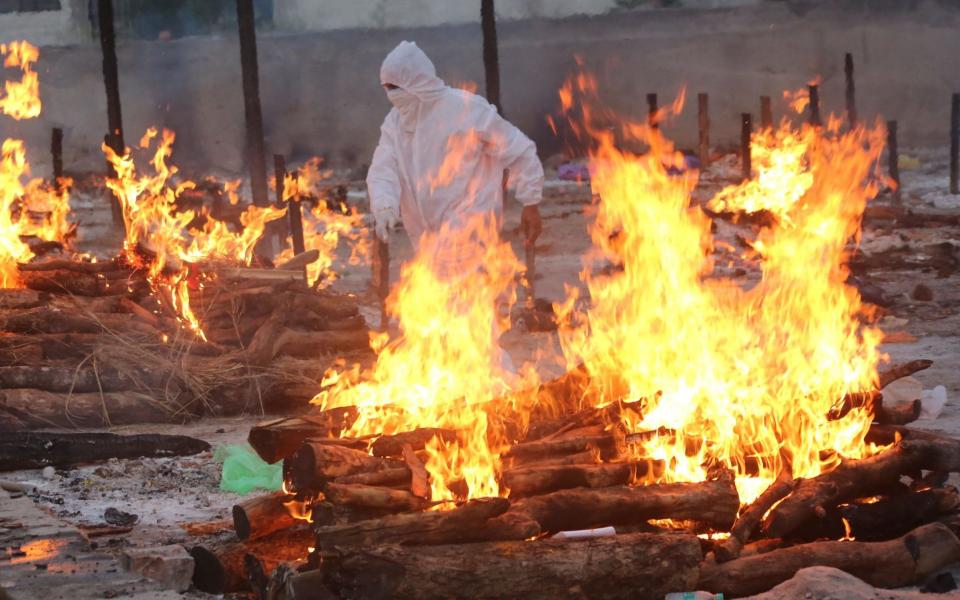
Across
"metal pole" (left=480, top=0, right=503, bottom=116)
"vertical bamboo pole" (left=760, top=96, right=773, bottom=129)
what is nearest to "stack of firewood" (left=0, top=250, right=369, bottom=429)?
"metal pole" (left=480, top=0, right=503, bottom=116)

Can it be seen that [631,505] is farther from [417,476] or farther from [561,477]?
[417,476]

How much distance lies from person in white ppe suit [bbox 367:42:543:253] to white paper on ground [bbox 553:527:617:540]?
4.66 metres

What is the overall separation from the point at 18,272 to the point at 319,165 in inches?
570

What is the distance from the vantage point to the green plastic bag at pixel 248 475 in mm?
7129

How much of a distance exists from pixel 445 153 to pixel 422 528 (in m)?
5.07

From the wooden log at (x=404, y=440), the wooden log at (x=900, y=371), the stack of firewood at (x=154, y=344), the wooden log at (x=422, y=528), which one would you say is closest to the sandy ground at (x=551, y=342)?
the stack of firewood at (x=154, y=344)

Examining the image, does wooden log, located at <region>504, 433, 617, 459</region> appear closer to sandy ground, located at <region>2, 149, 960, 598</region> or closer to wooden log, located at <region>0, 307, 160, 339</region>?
sandy ground, located at <region>2, 149, 960, 598</region>

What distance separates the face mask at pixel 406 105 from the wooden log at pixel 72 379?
242 centimetres

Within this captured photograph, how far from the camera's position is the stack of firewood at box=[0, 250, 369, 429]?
30.4 ft

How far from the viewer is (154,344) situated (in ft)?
31.9

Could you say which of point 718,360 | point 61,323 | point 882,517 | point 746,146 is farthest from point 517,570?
point 746,146

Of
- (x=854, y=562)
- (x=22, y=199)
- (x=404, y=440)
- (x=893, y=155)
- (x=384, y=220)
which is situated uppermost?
(x=384, y=220)

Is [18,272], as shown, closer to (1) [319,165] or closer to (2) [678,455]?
(2) [678,455]

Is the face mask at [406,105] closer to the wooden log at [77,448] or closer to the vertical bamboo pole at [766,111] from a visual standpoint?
the wooden log at [77,448]
